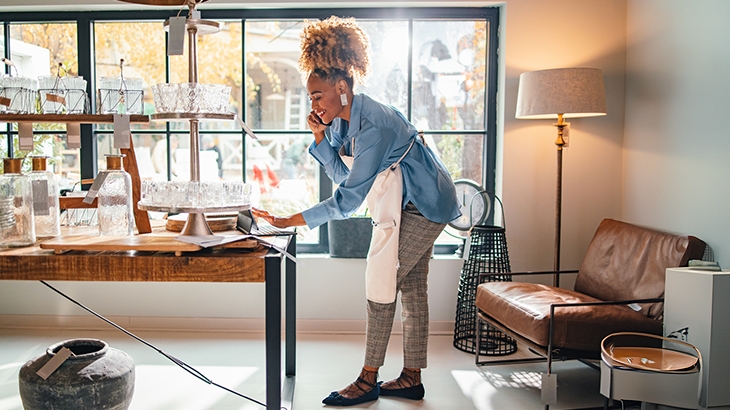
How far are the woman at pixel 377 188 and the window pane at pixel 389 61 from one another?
3.97 feet

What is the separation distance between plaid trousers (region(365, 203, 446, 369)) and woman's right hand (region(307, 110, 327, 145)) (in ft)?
1.72

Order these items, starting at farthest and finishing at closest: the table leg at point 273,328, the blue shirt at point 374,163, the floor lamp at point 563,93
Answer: the floor lamp at point 563,93 < the blue shirt at point 374,163 < the table leg at point 273,328

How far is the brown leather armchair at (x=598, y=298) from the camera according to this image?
274 centimetres

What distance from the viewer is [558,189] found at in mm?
3717

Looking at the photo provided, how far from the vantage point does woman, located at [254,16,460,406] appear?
2666mm

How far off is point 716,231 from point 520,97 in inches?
50.0

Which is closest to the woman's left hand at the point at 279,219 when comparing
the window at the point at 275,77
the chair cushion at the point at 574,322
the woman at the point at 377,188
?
the woman at the point at 377,188

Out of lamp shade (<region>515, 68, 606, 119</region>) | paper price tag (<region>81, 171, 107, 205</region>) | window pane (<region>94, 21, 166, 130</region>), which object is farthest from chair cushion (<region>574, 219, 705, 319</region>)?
window pane (<region>94, 21, 166, 130</region>)

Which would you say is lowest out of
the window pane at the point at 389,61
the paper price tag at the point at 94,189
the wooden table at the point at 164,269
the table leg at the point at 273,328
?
the table leg at the point at 273,328

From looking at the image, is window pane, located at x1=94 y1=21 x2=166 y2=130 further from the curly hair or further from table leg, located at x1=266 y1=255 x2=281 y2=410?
table leg, located at x1=266 y1=255 x2=281 y2=410

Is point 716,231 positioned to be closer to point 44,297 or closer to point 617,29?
point 617,29

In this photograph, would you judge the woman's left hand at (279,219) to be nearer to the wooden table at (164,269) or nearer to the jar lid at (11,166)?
the wooden table at (164,269)

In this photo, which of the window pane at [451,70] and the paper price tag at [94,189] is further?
the window pane at [451,70]

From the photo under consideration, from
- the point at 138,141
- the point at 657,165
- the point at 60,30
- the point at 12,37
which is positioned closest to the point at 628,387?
the point at 657,165
